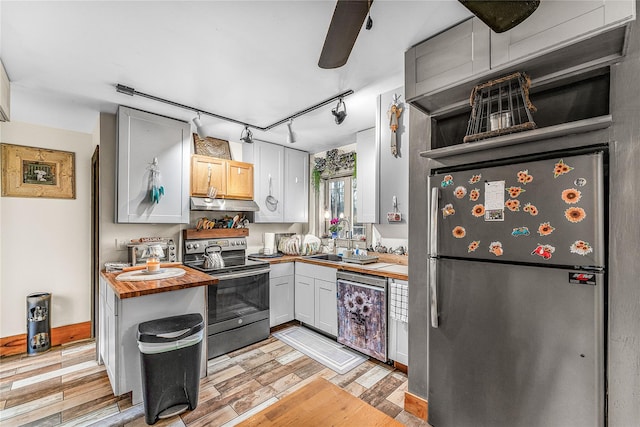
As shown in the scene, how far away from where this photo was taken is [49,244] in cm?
318

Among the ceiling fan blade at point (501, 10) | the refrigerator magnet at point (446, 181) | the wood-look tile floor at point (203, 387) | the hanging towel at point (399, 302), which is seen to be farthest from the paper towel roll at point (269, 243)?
the ceiling fan blade at point (501, 10)

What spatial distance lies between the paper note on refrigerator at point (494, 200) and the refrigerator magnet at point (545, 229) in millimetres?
181

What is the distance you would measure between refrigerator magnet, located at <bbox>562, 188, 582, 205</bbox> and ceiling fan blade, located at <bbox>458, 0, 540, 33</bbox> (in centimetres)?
83

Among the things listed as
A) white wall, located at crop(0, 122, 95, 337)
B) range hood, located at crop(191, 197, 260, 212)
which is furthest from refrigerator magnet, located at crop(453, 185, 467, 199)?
white wall, located at crop(0, 122, 95, 337)

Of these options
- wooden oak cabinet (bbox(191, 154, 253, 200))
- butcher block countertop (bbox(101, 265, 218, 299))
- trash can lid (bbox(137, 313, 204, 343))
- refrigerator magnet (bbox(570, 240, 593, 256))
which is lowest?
trash can lid (bbox(137, 313, 204, 343))

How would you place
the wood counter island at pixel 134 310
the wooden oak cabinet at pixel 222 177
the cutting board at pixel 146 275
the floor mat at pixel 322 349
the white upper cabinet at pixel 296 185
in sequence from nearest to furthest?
the wood counter island at pixel 134 310 → the cutting board at pixel 146 275 → the floor mat at pixel 322 349 → the wooden oak cabinet at pixel 222 177 → the white upper cabinet at pixel 296 185

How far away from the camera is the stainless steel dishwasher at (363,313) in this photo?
2.68 meters

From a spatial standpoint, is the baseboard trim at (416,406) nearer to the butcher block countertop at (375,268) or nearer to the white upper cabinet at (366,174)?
the butcher block countertop at (375,268)

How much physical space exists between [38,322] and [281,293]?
2.49 m

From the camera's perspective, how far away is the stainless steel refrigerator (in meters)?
1.38

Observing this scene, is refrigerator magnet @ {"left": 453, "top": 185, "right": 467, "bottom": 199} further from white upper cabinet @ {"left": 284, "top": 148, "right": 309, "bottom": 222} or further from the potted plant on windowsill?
white upper cabinet @ {"left": 284, "top": 148, "right": 309, "bottom": 222}

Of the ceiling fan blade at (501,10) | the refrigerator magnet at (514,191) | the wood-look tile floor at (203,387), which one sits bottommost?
the wood-look tile floor at (203,387)

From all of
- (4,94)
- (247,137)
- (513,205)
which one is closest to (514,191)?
(513,205)

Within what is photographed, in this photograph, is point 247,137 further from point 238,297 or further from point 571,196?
point 571,196
